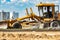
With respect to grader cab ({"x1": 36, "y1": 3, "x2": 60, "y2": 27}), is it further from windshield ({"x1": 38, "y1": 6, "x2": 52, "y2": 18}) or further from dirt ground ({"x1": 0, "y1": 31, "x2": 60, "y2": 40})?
dirt ground ({"x1": 0, "y1": 31, "x2": 60, "y2": 40})

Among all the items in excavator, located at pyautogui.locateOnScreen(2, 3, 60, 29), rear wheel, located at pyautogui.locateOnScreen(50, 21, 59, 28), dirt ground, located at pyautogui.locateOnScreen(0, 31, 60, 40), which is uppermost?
excavator, located at pyautogui.locateOnScreen(2, 3, 60, 29)

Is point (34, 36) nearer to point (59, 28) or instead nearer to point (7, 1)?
point (59, 28)

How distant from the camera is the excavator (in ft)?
47.6

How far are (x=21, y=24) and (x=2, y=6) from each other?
1.96 meters

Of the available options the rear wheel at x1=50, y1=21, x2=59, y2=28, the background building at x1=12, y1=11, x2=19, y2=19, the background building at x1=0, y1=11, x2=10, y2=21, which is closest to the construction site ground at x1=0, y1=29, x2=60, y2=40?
the rear wheel at x1=50, y1=21, x2=59, y2=28

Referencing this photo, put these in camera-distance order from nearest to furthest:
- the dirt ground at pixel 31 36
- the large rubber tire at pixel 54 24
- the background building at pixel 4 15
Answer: the dirt ground at pixel 31 36 → the large rubber tire at pixel 54 24 → the background building at pixel 4 15

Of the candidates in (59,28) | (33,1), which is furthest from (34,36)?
(33,1)

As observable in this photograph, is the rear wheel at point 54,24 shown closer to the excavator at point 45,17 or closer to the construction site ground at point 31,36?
the excavator at point 45,17

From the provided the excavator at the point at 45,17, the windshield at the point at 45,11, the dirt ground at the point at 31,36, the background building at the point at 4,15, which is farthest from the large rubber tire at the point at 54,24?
the background building at the point at 4,15

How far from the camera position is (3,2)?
583 inches

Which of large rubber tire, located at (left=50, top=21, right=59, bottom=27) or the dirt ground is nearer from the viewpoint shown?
the dirt ground

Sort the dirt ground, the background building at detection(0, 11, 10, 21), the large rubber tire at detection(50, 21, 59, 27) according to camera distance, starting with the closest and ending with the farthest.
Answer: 1. the dirt ground
2. the large rubber tire at detection(50, 21, 59, 27)
3. the background building at detection(0, 11, 10, 21)

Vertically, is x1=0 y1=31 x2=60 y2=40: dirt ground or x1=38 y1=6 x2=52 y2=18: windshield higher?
x1=38 y1=6 x2=52 y2=18: windshield

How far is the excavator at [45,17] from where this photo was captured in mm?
14500
